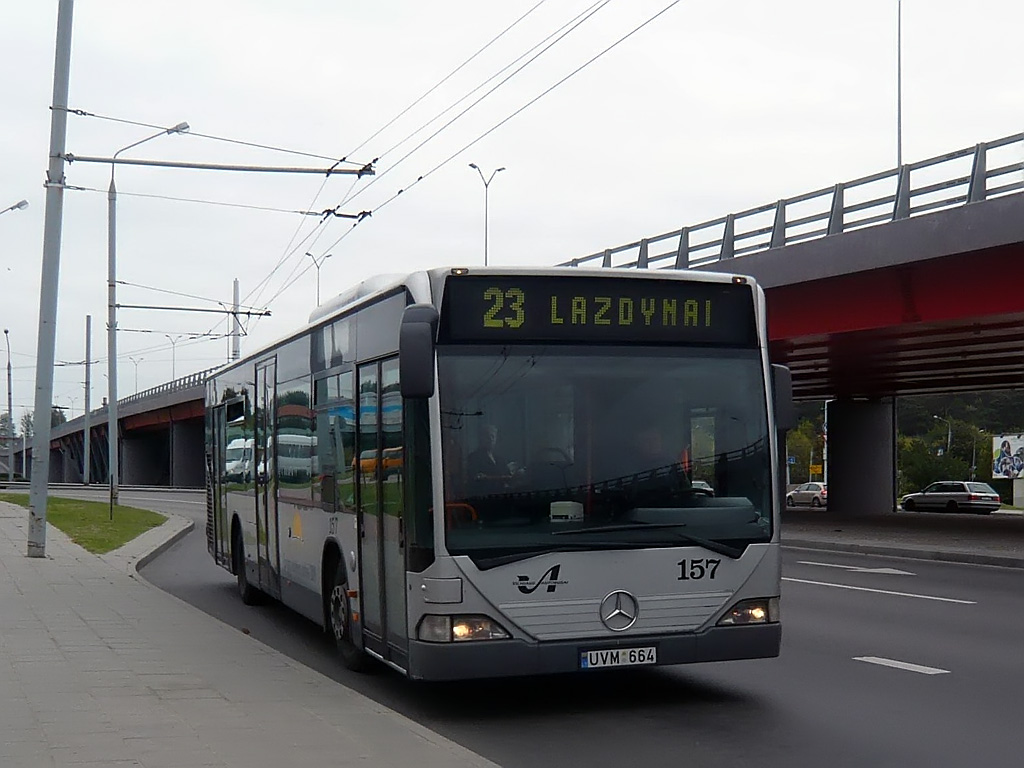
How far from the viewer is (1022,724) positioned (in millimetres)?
7957

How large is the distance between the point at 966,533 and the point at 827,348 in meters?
5.41

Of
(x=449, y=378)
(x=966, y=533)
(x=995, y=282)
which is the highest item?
(x=995, y=282)

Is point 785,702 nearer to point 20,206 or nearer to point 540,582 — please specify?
point 540,582

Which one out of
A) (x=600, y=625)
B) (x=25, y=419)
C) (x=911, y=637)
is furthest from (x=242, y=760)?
(x=25, y=419)

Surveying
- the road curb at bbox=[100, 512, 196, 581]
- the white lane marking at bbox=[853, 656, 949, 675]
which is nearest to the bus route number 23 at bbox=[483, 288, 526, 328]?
the white lane marking at bbox=[853, 656, 949, 675]

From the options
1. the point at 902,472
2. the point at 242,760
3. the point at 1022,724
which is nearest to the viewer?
the point at 242,760

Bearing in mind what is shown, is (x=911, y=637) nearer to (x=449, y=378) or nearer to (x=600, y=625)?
(x=600, y=625)

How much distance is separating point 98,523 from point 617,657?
25.0m

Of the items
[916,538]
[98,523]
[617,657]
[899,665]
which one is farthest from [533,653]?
[98,523]

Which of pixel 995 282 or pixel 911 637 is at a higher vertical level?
pixel 995 282

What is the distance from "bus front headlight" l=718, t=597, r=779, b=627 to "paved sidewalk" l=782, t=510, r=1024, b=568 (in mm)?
14199

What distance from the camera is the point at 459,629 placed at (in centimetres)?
Answer: 815

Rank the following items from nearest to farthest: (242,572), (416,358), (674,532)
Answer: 1. (416,358)
2. (674,532)
3. (242,572)

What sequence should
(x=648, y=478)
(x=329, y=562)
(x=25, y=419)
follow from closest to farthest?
(x=648, y=478) < (x=329, y=562) < (x=25, y=419)
